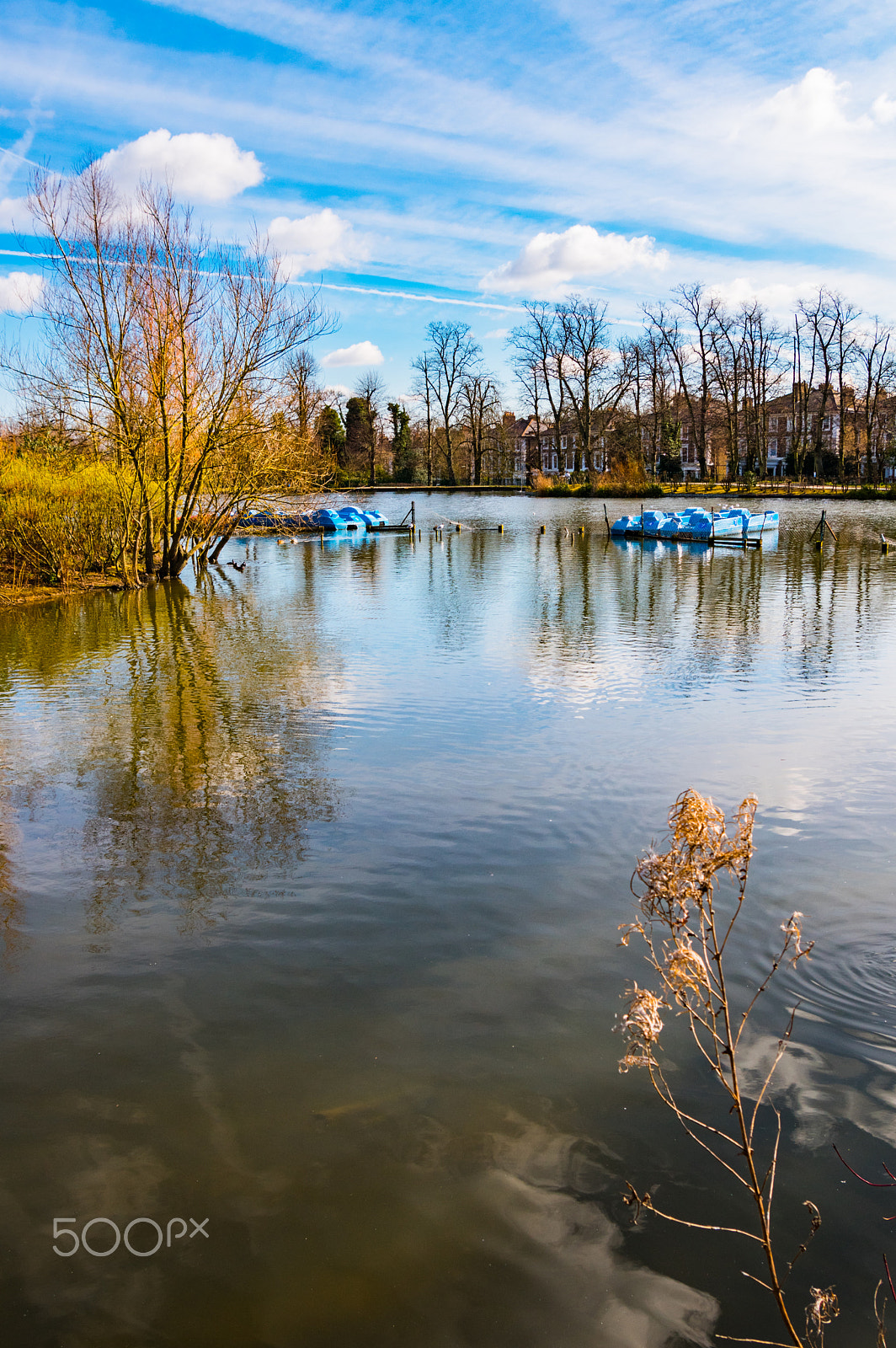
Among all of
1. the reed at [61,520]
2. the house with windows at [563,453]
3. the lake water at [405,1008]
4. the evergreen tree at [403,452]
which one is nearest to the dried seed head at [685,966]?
the lake water at [405,1008]

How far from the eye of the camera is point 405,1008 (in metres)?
4.84

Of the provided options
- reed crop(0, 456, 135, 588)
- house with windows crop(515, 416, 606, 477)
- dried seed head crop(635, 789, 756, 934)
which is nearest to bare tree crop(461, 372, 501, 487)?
house with windows crop(515, 416, 606, 477)

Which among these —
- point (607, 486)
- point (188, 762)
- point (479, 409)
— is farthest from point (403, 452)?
point (188, 762)

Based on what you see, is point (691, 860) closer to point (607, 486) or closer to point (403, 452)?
point (607, 486)

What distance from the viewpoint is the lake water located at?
327 centimetres

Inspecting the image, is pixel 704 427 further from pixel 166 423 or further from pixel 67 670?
pixel 67 670

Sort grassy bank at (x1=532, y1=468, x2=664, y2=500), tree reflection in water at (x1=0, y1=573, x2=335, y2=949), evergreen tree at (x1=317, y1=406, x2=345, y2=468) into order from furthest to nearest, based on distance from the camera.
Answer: evergreen tree at (x1=317, y1=406, x2=345, y2=468) < grassy bank at (x1=532, y1=468, x2=664, y2=500) < tree reflection in water at (x1=0, y1=573, x2=335, y2=949)

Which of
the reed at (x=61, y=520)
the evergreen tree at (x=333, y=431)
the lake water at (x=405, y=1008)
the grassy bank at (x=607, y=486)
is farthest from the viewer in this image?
the evergreen tree at (x=333, y=431)

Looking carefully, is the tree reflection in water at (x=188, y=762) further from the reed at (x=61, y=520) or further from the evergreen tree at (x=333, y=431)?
the evergreen tree at (x=333, y=431)

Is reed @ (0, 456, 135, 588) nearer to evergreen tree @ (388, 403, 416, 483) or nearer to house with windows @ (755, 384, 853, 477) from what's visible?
house with windows @ (755, 384, 853, 477)

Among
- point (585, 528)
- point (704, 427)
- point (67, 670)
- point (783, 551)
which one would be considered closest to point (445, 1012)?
point (67, 670)

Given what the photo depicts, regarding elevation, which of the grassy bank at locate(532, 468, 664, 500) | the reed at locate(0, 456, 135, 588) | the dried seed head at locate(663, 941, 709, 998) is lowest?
the dried seed head at locate(663, 941, 709, 998)

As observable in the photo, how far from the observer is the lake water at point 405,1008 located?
10.7 feet

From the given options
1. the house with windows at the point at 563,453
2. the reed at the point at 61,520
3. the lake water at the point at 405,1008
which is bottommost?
the lake water at the point at 405,1008
